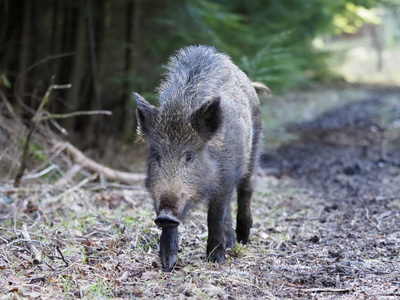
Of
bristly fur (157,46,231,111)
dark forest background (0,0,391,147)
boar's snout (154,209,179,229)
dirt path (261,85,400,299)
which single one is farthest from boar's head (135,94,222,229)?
dark forest background (0,0,391,147)

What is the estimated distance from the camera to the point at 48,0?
1319cm

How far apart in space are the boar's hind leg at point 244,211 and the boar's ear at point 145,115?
58.1 inches

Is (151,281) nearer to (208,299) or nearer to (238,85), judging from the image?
(208,299)

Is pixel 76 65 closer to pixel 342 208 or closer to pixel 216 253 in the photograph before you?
pixel 342 208

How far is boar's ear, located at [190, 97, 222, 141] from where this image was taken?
4730mm

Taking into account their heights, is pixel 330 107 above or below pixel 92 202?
below

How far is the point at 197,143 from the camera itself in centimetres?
477

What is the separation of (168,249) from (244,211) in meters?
1.43

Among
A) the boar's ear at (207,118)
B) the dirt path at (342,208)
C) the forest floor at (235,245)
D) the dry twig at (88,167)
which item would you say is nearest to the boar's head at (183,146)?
the boar's ear at (207,118)

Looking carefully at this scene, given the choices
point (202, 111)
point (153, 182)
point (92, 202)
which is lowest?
point (92, 202)

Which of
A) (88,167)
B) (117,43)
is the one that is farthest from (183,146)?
(117,43)

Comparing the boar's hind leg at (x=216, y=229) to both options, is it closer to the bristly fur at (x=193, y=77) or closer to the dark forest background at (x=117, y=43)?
the bristly fur at (x=193, y=77)

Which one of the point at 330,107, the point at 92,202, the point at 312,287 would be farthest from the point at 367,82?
the point at 312,287

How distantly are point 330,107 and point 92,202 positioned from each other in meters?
14.8
